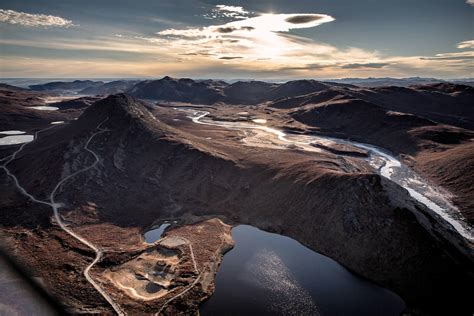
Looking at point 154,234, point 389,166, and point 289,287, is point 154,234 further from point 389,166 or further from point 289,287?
point 389,166

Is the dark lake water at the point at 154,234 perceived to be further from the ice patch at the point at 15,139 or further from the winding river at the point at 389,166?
the ice patch at the point at 15,139

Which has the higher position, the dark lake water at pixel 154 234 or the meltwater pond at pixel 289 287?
the dark lake water at pixel 154 234

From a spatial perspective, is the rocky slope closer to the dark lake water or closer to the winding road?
the winding road

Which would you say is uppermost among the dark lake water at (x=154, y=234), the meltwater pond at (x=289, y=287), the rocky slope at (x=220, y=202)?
the rocky slope at (x=220, y=202)

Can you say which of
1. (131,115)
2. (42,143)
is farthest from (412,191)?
(42,143)

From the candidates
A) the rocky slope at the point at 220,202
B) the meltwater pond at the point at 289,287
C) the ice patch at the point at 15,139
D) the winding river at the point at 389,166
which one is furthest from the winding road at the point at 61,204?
the winding river at the point at 389,166

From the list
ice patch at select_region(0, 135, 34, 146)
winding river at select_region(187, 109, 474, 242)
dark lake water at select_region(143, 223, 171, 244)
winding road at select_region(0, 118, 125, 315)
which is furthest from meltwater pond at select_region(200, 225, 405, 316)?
ice patch at select_region(0, 135, 34, 146)
